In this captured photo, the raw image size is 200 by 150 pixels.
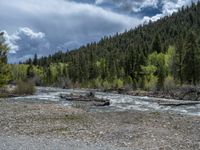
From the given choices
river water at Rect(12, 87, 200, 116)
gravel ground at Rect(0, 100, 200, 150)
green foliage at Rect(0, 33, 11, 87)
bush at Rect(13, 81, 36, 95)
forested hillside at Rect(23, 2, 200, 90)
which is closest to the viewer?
gravel ground at Rect(0, 100, 200, 150)

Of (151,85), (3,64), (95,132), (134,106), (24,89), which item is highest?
(3,64)

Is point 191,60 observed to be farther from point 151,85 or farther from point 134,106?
point 134,106

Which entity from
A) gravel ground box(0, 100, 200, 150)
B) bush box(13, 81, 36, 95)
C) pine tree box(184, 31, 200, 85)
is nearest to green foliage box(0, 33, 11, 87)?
bush box(13, 81, 36, 95)

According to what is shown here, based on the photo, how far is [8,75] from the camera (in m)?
58.8

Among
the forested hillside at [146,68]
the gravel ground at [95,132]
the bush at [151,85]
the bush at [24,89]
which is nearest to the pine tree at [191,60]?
the forested hillside at [146,68]

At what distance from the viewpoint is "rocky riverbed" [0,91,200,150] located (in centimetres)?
1789

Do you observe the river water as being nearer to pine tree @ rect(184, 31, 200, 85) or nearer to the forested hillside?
the forested hillside

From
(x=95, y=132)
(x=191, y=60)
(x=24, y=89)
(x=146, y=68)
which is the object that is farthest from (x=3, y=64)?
(x=146, y=68)

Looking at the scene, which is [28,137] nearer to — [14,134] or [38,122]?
[14,134]

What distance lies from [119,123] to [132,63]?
101 meters

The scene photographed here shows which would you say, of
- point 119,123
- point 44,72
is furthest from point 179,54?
point 44,72

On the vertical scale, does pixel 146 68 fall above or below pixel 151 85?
above

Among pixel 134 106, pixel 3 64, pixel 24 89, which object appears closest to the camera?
pixel 134 106

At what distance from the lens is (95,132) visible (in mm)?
21203
